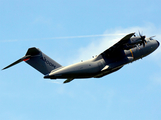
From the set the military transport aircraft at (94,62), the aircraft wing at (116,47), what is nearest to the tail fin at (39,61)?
the military transport aircraft at (94,62)

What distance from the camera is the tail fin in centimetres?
2389

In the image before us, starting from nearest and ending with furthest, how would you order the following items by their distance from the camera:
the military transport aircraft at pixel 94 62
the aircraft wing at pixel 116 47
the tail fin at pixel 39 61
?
the military transport aircraft at pixel 94 62 < the tail fin at pixel 39 61 < the aircraft wing at pixel 116 47

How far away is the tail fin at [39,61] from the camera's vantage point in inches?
941

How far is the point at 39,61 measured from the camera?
79.7 feet

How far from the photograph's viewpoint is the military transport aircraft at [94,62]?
78.0ft

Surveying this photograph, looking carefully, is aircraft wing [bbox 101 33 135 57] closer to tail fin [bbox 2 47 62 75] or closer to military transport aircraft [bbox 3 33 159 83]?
military transport aircraft [bbox 3 33 159 83]

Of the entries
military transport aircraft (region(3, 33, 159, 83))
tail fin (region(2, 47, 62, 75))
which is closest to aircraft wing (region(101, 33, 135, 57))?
military transport aircraft (region(3, 33, 159, 83))

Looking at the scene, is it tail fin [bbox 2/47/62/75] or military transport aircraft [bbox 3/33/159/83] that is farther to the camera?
tail fin [bbox 2/47/62/75]

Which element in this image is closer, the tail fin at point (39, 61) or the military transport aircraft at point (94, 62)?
the military transport aircraft at point (94, 62)

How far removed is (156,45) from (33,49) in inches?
550

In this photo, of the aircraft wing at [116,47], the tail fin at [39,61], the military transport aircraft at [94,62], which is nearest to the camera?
the military transport aircraft at [94,62]

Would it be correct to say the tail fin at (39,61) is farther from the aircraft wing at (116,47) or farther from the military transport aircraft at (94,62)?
the aircraft wing at (116,47)

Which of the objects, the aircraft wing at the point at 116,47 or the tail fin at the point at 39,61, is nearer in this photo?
the tail fin at the point at 39,61

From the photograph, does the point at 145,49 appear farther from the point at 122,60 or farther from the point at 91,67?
the point at 91,67
